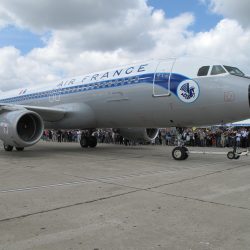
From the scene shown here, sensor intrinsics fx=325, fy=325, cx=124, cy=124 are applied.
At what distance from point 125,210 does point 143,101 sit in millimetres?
7061

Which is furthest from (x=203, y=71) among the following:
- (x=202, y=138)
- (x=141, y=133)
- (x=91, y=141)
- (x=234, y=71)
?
(x=202, y=138)

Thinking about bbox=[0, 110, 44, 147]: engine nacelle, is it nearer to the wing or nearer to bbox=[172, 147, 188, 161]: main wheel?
the wing

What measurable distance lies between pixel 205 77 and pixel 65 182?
562 cm

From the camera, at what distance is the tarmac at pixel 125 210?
139 inches

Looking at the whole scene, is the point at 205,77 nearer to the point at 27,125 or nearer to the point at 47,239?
the point at 27,125

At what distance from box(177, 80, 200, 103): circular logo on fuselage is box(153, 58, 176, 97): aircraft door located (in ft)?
1.41

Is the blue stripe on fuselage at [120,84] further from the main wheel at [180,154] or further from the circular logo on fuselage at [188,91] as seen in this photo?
the main wheel at [180,154]

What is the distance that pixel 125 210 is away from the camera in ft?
15.5

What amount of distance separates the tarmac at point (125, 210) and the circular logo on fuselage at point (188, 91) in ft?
9.66

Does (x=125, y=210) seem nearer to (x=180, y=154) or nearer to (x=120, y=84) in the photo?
(x=180, y=154)

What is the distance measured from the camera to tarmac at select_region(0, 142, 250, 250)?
3521 millimetres

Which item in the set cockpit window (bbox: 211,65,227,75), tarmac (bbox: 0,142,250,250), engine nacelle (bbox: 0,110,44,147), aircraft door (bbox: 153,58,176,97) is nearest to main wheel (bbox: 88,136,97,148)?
engine nacelle (bbox: 0,110,44,147)

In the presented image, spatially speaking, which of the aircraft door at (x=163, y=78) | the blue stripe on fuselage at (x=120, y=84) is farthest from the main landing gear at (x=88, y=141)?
the aircraft door at (x=163, y=78)

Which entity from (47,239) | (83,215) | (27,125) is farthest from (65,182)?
(27,125)
